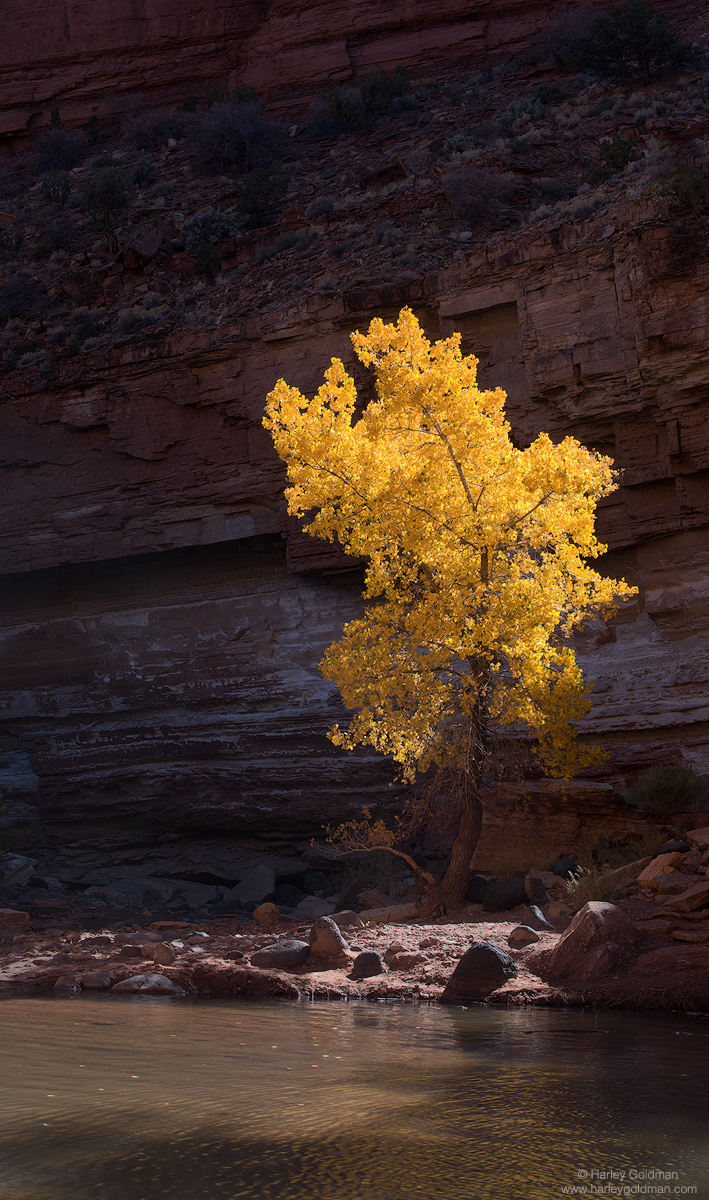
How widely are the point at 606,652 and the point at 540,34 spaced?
101ft

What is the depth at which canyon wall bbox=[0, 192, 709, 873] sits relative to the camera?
18.0m

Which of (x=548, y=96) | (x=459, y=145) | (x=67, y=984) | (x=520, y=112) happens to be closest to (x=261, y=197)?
(x=459, y=145)

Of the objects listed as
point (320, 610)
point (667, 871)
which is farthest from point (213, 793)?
point (667, 871)

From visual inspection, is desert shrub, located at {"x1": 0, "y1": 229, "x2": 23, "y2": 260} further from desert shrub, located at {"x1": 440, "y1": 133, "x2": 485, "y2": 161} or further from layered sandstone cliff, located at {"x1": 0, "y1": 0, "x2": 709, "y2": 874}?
desert shrub, located at {"x1": 440, "y1": 133, "x2": 485, "y2": 161}

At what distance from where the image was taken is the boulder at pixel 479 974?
26.0 ft

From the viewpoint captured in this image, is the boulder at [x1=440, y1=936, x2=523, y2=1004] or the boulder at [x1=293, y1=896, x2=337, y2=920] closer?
the boulder at [x1=440, y1=936, x2=523, y2=1004]

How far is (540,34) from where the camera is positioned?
3706 centimetres

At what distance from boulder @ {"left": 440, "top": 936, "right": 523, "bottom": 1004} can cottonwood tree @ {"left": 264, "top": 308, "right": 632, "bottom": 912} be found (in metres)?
3.65

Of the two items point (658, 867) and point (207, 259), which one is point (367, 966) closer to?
point (658, 867)

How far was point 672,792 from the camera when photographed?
528 inches

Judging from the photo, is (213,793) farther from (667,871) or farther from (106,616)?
(667,871)

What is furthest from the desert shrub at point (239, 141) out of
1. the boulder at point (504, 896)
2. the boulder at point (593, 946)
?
the boulder at point (593, 946)

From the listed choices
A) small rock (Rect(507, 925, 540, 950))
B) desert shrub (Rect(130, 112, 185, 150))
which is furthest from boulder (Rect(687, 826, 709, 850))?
desert shrub (Rect(130, 112, 185, 150))

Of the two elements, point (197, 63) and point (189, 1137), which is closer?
point (189, 1137)
